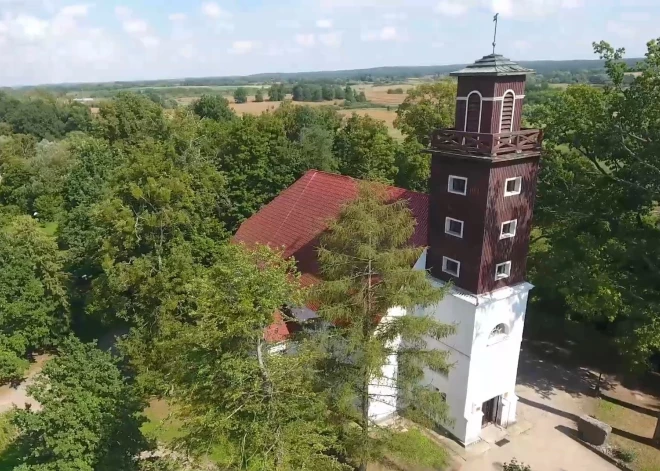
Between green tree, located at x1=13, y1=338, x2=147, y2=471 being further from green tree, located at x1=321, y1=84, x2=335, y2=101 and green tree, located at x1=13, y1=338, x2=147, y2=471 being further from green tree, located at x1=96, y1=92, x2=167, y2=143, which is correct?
green tree, located at x1=321, y1=84, x2=335, y2=101

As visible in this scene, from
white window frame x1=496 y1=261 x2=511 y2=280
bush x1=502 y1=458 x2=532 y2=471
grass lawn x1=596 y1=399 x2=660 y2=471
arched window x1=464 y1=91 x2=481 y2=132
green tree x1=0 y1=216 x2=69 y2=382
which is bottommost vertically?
grass lawn x1=596 y1=399 x2=660 y2=471

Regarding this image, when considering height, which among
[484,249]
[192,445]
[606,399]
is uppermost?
[484,249]

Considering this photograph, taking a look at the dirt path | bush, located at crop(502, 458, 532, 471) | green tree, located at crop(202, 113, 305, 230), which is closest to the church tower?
bush, located at crop(502, 458, 532, 471)

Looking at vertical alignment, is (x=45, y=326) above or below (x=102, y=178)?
below

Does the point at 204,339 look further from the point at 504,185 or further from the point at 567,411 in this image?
the point at 567,411

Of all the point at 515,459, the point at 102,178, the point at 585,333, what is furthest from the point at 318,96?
the point at 515,459

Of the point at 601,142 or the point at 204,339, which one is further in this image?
the point at 601,142

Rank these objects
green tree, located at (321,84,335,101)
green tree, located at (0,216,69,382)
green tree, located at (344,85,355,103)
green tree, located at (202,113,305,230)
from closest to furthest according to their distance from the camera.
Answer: green tree, located at (0,216,69,382)
green tree, located at (202,113,305,230)
green tree, located at (344,85,355,103)
green tree, located at (321,84,335,101)
